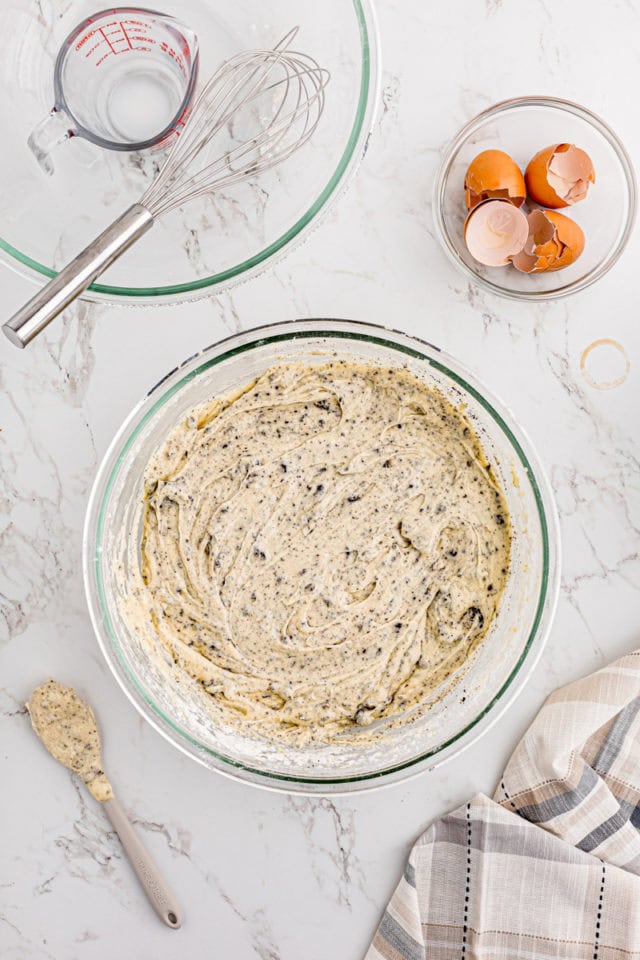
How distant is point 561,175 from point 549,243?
14 cm

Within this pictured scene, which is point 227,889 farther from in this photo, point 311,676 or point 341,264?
point 341,264

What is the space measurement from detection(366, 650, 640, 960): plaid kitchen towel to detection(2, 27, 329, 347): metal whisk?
118 centimetres

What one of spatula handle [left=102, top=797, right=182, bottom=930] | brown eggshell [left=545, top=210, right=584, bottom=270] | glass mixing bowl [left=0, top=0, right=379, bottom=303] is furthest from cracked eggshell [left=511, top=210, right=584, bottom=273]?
spatula handle [left=102, top=797, right=182, bottom=930]

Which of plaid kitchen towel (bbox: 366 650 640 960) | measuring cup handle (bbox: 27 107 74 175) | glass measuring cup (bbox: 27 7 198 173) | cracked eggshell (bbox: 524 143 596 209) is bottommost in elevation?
plaid kitchen towel (bbox: 366 650 640 960)

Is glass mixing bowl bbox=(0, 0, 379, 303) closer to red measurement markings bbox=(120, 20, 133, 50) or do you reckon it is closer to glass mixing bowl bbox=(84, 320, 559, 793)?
red measurement markings bbox=(120, 20, 133, 50)

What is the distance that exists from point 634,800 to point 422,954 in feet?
1.73

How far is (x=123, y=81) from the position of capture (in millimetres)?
1446

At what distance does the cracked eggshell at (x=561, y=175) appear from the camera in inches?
64.4

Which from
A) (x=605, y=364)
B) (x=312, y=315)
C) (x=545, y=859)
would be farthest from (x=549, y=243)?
(x=545, y=859)

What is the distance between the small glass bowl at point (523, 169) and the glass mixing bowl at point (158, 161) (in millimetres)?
370

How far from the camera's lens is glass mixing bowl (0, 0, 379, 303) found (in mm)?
1379

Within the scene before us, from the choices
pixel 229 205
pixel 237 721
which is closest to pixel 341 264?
pixel 229 205

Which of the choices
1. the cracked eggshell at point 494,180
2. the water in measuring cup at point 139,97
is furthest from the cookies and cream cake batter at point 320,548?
the water in measuring cup at point 139,97

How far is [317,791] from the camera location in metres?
1.63
